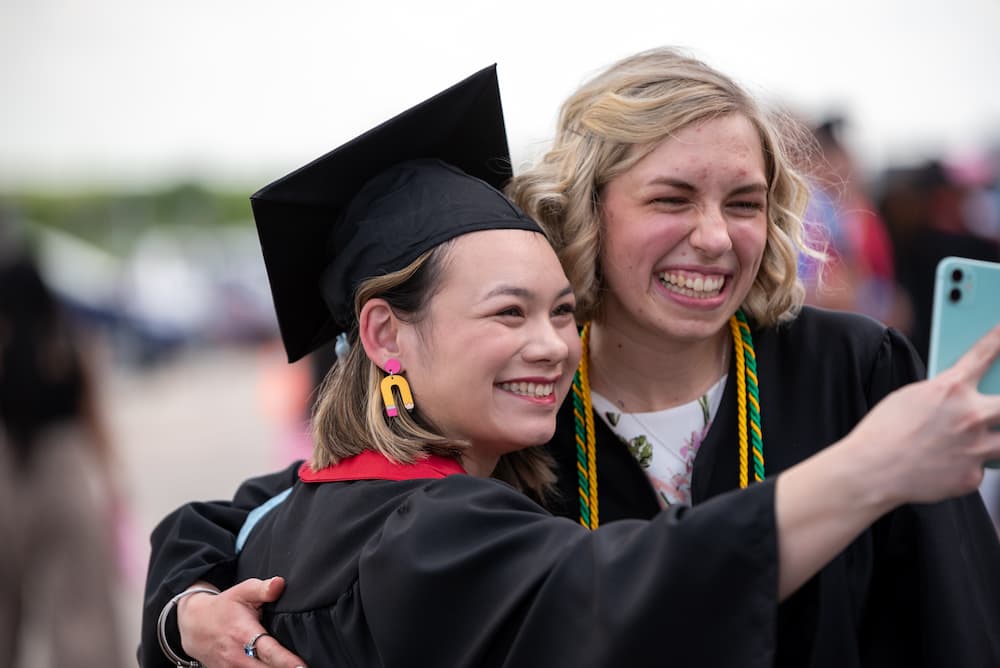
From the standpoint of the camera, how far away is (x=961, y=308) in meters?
1.66

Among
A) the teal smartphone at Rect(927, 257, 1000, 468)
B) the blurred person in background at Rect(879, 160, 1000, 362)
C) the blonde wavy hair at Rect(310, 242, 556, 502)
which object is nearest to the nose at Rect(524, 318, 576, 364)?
the blonde wavy hair at Rect(310, 242, 556, 502)

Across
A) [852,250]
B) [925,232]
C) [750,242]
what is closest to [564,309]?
[750,242]

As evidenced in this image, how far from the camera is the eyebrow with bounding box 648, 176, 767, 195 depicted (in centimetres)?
237

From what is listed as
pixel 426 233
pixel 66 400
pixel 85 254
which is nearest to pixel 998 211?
pixel 66 400

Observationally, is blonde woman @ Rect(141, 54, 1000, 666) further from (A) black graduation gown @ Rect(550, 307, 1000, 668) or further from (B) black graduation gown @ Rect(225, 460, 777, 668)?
(B) black graduation gown @ Rect(225, 460, 777, 668)

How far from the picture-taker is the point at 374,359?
2.28 m

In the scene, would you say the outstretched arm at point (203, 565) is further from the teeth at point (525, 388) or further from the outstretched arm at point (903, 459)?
the outstretched arm at point (903, 459)

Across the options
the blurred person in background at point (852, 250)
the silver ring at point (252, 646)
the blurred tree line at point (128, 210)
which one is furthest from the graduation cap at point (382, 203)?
the blurred tree line at point (128, 210)

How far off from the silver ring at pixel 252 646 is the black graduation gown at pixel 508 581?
1.5 inches

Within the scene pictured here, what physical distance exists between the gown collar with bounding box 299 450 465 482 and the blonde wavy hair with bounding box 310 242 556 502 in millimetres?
13

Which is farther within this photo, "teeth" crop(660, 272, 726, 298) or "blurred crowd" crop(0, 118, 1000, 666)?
"blurred crowd" crop(0, 118, 1000, 666)

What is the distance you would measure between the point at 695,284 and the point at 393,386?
2.27 feet

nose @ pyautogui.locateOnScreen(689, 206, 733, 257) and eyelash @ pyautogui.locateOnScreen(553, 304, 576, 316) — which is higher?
nose @ pyautogui.locateOnScreen(689, 206, 733, 257)

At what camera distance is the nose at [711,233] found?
2.34 m
